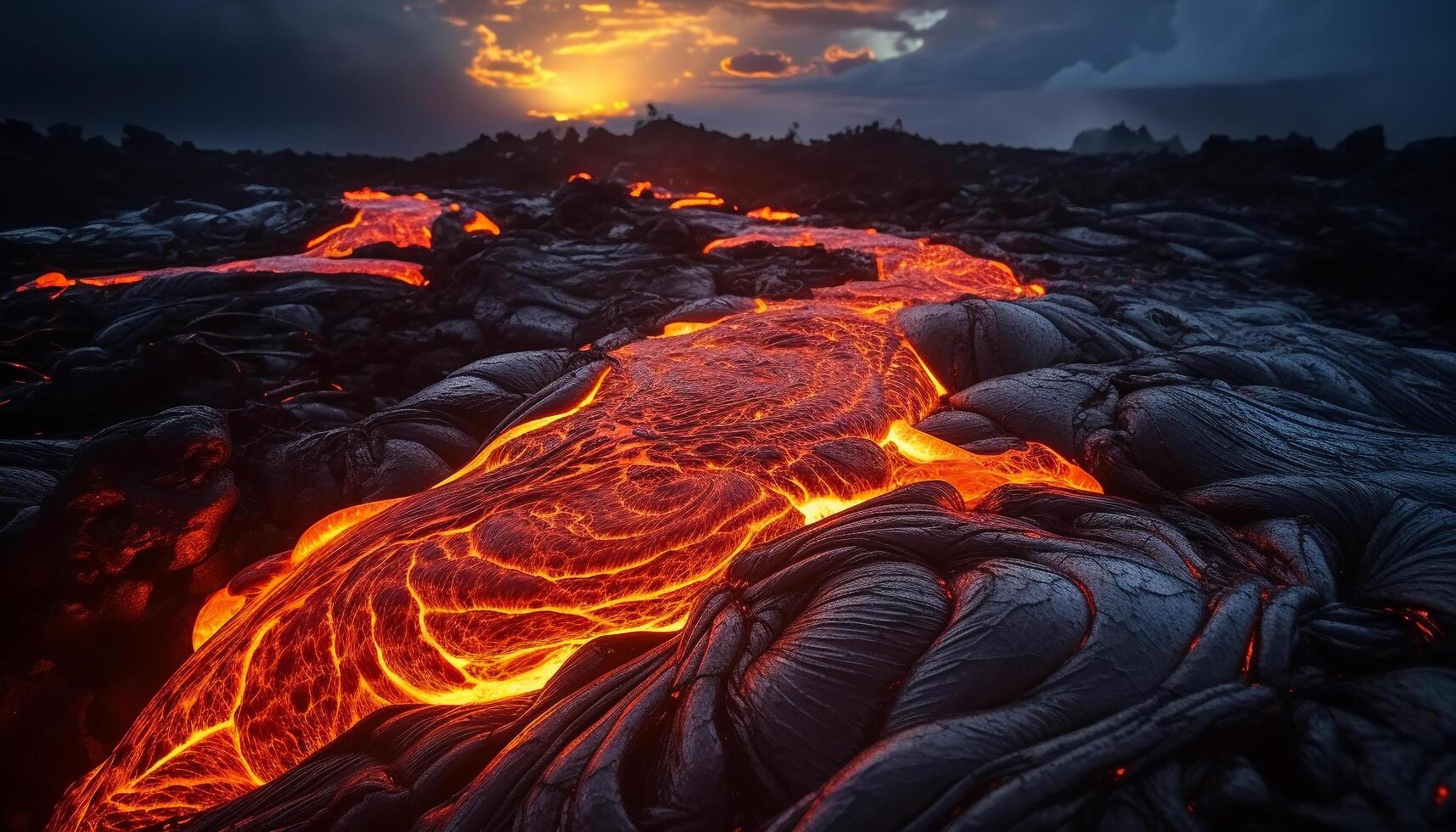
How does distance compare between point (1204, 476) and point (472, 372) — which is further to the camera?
point (472, 372)

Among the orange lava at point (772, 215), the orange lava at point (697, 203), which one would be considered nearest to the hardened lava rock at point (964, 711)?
the orange lava at point (772, 215)

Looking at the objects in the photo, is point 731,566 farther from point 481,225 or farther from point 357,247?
point 481,225

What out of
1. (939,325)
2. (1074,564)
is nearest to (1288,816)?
(1074,564)

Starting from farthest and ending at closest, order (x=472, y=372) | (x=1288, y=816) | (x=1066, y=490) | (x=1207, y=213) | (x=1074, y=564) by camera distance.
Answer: (x=1207, y=213)
(x=472, y=372)
(x=1066, y=490)
(x=1074, y=564)
(x=1288, y=816)

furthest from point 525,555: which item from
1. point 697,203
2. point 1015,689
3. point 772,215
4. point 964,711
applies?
point 697,203

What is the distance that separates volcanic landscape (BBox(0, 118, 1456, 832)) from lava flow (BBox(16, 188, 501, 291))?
6.64 feet

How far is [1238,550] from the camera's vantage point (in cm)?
354

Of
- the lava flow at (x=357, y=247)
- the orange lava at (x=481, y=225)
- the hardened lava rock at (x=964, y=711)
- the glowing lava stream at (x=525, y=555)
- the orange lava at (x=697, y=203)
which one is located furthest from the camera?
the orange lava at (x=697, y=203)

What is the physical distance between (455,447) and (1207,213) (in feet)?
71.5

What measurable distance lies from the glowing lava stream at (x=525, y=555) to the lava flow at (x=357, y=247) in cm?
936

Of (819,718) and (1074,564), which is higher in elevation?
(1074,564)

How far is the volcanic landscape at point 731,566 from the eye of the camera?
91.8 inches

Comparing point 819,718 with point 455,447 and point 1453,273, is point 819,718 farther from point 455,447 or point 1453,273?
point 1453,273

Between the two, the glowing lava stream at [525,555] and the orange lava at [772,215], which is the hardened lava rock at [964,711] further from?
the orange lava at [772,215]
